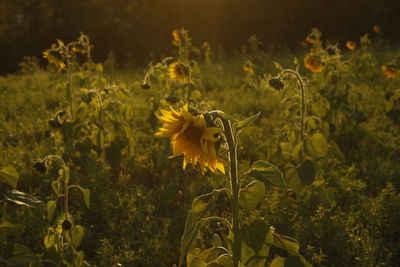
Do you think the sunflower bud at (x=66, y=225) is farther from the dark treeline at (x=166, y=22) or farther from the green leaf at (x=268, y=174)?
the dark treeline at (x=166, y=22)

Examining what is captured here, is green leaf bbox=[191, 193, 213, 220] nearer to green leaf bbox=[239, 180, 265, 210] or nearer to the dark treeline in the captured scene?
green leaf bbox=[239, 180, 265, 210]

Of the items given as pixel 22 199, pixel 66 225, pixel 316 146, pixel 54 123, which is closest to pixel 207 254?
pixel 22 199

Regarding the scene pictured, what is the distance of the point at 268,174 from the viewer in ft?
3.85

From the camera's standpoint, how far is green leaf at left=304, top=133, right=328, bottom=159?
7.00 ft

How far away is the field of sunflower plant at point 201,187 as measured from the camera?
1212 mm

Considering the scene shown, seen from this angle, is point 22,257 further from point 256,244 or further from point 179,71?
point 179,71

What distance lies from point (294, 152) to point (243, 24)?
1114cm

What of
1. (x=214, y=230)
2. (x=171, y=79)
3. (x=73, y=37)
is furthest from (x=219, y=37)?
(x=214, y=230)

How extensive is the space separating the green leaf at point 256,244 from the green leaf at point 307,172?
103cm

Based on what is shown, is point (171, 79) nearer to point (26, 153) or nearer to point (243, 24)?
point (26, 153)

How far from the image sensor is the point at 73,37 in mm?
12531

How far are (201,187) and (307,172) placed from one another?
0.70 metres

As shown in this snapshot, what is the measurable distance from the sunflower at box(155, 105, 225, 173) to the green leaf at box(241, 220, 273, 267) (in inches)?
7.2

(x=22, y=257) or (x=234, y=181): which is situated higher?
(x=234, y=181)
